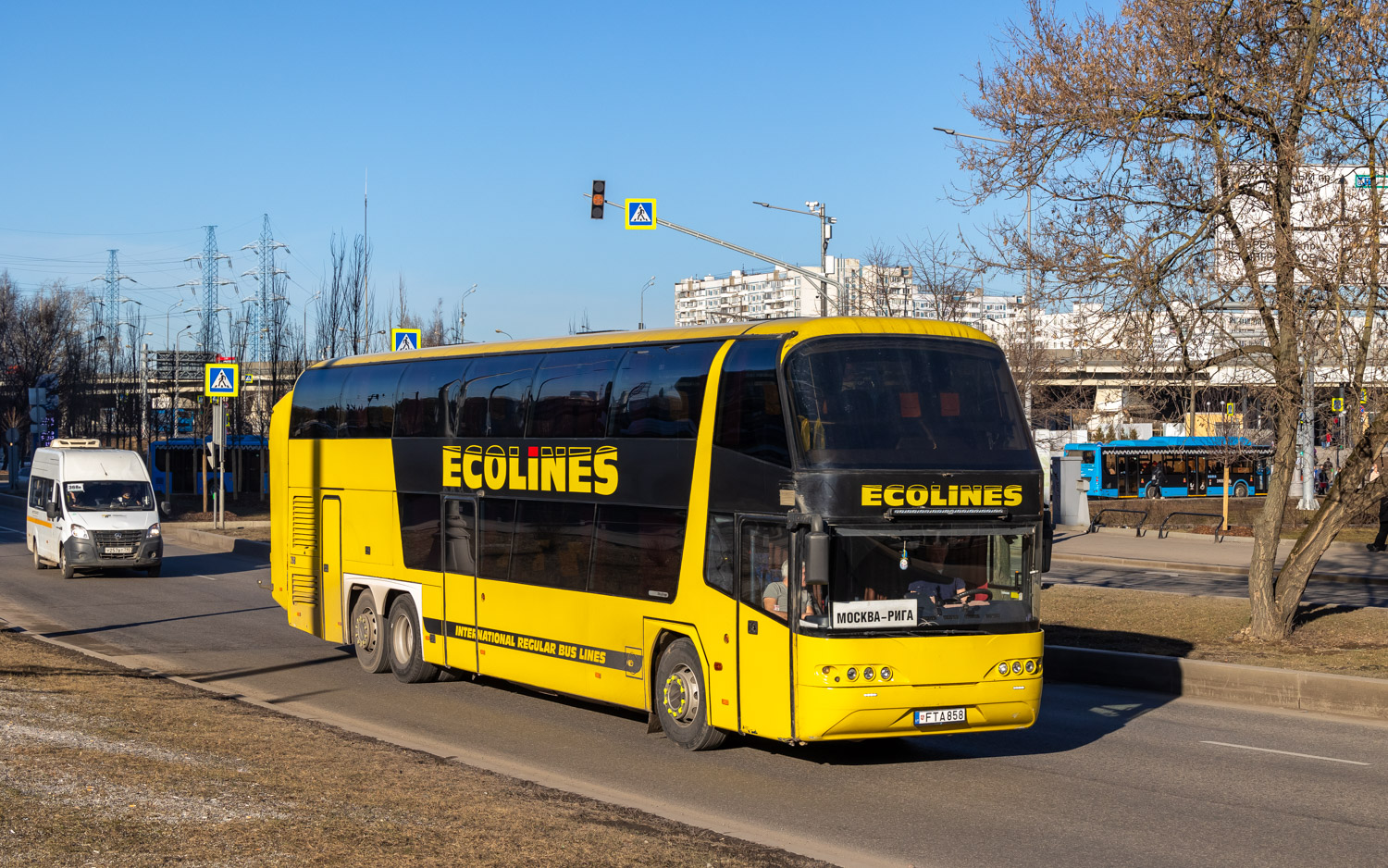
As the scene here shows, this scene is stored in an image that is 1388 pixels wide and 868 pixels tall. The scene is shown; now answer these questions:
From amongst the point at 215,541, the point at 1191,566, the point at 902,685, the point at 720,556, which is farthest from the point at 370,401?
the point at 215,541

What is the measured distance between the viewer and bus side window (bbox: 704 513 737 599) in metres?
11.2

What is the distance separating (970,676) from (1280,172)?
9.43 m

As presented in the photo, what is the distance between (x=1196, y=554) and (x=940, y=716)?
2623 cm

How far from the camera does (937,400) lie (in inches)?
434

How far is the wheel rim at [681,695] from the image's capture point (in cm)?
1166

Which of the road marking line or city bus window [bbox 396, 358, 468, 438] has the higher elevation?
city bus window [bbox 396, 358, 468, 438]

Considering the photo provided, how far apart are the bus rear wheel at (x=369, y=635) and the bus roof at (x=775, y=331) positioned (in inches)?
150

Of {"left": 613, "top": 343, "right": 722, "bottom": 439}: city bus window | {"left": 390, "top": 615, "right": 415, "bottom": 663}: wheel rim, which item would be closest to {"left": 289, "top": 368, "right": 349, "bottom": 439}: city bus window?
{"left": 390, "top": 615, "right": 415, "bottom": 663}: wheel rim

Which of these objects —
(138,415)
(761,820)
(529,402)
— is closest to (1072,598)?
(529,402)

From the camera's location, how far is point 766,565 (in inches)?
425

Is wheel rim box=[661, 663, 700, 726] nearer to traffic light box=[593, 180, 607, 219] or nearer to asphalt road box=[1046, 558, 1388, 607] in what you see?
asphalt road box=[1046, 558, 1388, 607]

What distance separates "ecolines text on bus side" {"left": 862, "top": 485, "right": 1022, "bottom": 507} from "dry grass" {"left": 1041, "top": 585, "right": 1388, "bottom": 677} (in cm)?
655

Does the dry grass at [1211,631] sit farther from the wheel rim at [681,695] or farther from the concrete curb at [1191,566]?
the wheel rim at [681,695]

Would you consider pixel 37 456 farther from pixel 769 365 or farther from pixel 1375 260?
pixel 1375 260
